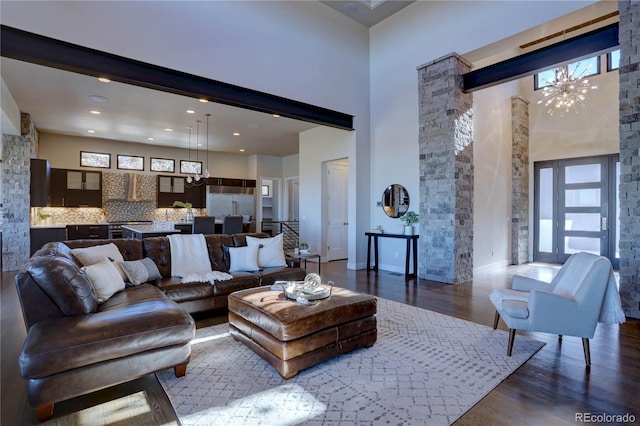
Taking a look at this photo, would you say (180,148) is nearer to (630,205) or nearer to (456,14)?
(456,14)

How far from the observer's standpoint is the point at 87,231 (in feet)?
26.6

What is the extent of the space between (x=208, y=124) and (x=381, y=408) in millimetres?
7167

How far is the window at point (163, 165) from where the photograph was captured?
33.0 ft

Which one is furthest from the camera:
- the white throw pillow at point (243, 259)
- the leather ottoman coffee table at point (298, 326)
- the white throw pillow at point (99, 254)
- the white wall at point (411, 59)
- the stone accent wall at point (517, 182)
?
the stone accent wall at point (517, 182)

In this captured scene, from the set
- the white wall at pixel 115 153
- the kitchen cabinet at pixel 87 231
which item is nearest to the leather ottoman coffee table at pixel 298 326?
the kitchen cabinet at pixel 87 231

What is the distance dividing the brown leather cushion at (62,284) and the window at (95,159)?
815 centimetres

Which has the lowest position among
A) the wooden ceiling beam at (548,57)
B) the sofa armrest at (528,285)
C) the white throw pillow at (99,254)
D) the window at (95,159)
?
the sofa armrest at (528,285)

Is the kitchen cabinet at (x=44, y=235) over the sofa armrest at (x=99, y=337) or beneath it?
over

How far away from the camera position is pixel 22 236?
655 centimetres

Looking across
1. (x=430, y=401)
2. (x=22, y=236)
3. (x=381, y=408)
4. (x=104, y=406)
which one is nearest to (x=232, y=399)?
(x=104, y=406)

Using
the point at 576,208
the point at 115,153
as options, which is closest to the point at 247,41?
the point at 115,153

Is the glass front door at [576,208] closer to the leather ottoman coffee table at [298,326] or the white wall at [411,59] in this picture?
the white wall at [411,59]

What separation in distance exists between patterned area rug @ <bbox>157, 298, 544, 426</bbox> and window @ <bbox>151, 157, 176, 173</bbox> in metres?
8.38

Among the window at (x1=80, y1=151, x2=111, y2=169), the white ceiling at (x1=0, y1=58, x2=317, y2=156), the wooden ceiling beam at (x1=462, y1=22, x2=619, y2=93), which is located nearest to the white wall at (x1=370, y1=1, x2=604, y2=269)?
the wooden ceiling beam at (x1=462, y1=22, x2=619, y2=93)
